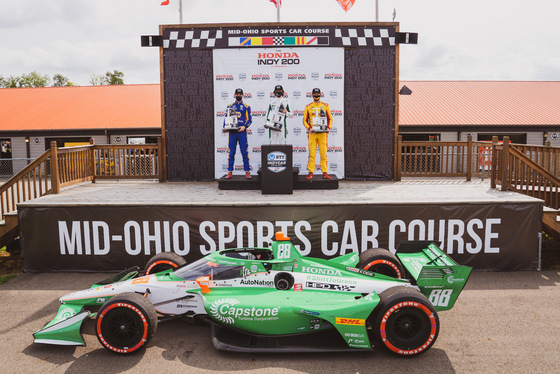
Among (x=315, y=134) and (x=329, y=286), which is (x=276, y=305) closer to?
(x=329, y=286)

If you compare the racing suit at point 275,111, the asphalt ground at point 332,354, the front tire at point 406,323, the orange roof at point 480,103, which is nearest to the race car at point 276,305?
the front tire at point 406,323

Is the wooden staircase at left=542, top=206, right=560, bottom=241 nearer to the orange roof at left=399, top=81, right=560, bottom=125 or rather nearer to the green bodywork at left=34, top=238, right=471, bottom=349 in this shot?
the green bodywork at left=34, top=238, right=471, bottom=349

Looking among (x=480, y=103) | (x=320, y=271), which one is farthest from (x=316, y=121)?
(x=480, y=103)

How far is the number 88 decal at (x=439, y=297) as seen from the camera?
523 cm

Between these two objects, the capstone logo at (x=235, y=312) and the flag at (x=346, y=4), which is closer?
the capstone logo at (x=235, y=312)

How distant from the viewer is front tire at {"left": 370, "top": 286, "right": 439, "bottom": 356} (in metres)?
4.76

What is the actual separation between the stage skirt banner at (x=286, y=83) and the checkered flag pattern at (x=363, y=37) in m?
0.32

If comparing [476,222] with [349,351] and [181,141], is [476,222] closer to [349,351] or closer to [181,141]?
[349,351]

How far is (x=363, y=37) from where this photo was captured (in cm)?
1112

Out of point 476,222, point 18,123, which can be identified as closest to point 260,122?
point 476,222

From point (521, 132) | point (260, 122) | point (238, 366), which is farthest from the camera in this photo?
point (521, 132)

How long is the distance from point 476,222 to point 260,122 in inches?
221

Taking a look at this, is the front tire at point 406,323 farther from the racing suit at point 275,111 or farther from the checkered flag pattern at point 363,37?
the checkered flag pattern at point 363,37

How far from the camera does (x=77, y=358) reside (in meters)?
4.90
